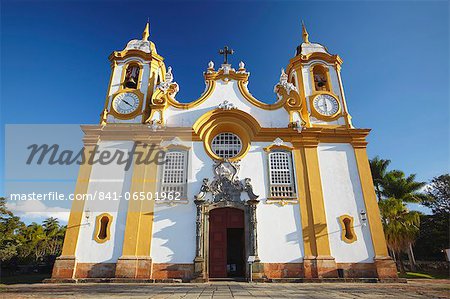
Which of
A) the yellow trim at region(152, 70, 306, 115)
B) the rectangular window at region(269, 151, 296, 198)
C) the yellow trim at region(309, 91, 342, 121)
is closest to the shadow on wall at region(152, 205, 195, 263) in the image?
the rectangular window at region(269, 151, 296, 198)

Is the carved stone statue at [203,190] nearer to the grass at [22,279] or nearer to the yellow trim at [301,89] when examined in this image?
the yellow trim at [301,89]

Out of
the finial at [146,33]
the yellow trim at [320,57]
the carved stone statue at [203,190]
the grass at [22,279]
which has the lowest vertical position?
the grass at [22,279]

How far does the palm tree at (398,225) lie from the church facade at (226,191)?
6.16 m

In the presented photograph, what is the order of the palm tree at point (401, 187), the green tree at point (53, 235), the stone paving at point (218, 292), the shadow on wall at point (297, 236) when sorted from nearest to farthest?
1. the stone paving at point (218, 292)
2. the shadow on wall at point (297, 236)
3. the palm tree at point (401, 187)
4. the green tree at point (53, 235)

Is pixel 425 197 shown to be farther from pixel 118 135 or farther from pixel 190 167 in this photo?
pixel 118 135

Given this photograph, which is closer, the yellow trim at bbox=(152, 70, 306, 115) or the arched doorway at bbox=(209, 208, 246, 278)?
the arched doorway at bbox=(209, 208, 246, 278)

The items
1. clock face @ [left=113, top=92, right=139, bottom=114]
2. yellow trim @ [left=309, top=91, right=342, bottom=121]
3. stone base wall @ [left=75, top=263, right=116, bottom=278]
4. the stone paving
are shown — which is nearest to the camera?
the stone paving

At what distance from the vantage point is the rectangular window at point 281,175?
13.4 meters

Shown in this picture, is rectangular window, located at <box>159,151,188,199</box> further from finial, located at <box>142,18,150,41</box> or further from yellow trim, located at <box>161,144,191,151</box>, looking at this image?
finial, located at <box>142,18,150,41</box>

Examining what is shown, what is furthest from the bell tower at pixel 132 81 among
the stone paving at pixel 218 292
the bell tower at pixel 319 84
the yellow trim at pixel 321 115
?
the yellow trim at pixel 321 115

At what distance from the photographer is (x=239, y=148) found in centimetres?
1478

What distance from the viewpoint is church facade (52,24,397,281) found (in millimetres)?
12047

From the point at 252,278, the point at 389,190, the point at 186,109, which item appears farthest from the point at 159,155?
the point at 389,190

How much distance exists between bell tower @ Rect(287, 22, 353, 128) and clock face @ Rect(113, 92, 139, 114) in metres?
9.94
